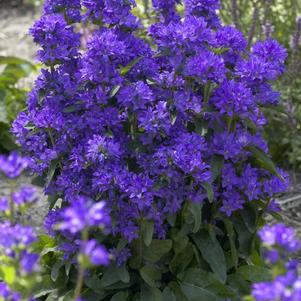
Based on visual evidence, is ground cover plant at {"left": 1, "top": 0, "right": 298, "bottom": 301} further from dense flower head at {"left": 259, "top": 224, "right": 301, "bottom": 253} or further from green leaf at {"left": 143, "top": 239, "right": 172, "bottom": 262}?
dense flower head at {"left": 259, "top": 224, "right": 301, "bottom": 253}

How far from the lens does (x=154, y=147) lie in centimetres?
248

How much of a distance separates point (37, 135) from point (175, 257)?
682 millimetres

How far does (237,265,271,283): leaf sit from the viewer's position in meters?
2.70

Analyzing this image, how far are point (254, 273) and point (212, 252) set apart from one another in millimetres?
222

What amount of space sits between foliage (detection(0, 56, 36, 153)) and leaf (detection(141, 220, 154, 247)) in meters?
2.21

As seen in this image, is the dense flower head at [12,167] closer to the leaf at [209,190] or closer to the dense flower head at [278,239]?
the dense flower head at [278,239]

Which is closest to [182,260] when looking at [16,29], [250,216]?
[250,216]

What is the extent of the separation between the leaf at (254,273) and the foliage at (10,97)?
7.25 ft

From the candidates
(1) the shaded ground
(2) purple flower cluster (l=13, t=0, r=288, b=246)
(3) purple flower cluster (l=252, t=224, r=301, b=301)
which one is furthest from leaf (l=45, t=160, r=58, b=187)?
(1) the shaded ground

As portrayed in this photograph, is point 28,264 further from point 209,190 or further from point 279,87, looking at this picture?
point 279,87

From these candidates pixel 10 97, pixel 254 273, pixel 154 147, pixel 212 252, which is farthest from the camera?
pixel 10 97

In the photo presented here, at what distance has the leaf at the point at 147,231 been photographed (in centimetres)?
237

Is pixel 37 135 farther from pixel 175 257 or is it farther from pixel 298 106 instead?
pixel 298 106

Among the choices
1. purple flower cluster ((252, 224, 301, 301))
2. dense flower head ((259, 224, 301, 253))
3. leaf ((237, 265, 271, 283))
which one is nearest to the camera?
purple flower cluster ((252, 224, 301, 301))
